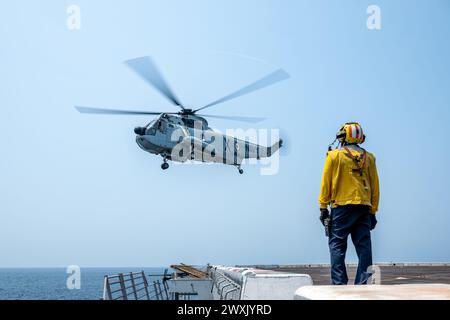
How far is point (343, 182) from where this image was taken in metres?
5.78

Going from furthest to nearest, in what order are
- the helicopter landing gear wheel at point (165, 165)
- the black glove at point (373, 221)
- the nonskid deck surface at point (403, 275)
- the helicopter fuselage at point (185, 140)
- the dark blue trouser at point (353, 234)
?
1. the helicopter landing gear wheel at point (165, 165)
2. the helicopter fuselage at point (185, 140)
3. the nonskid deck surface at point (403, 275)
4. the black glove at point (373, 221)
5. the dark blue trouser at point (353, 234)

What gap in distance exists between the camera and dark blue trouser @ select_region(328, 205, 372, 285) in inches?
226

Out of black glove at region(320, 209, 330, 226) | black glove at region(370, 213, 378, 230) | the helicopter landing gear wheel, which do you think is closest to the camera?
black glove at region(320, 209, 330, 226)

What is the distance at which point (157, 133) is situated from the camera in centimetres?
3105

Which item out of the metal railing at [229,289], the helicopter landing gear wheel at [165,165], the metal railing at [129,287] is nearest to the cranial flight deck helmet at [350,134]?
the metal railing at [229,289]

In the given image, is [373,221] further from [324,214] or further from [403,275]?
[403,275]

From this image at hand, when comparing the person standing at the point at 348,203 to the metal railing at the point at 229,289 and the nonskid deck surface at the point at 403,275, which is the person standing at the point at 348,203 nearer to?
the metal railing at the point at 229,289

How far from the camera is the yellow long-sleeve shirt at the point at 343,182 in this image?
5.74m

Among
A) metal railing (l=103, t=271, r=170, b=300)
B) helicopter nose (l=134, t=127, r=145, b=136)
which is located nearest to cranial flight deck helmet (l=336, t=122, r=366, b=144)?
metal railing (l=103, t=271, r=170, b=300)

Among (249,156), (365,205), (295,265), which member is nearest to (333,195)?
(365,205)

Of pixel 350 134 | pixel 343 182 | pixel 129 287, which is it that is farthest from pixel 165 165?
pixel 343 182

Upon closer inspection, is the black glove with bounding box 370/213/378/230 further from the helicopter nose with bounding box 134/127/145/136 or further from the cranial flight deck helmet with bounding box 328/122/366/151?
the helicopter nose with bounding box 134/127/145/136
